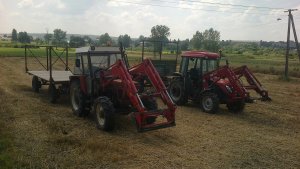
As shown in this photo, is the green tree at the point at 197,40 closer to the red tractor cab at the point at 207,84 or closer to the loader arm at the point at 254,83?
the loader arm at the point at 254,83

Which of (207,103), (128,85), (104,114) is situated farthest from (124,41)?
(128,85)

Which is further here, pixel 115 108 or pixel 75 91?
pixel 75 91

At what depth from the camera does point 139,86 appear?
906 centimetres

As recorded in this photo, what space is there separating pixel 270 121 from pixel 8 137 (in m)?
7.68

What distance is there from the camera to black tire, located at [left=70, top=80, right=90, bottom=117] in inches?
384

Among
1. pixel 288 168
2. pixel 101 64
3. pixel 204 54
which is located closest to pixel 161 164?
pixel 288 168

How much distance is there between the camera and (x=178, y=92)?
1284cm

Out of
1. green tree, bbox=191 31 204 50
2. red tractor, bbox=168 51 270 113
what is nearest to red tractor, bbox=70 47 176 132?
red tractor, bbox=168 51 270 113

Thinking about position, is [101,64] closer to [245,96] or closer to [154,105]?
[154,105]

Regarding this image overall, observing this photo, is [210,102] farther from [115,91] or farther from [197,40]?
[197,40]

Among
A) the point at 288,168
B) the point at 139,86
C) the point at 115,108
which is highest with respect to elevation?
the point at 139,86

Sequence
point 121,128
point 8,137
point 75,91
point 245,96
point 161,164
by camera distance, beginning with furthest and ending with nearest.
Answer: point 245,96
point 75,91
point 121,128
point 8,137
point 161,164

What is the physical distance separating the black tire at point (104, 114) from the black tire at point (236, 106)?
511cm

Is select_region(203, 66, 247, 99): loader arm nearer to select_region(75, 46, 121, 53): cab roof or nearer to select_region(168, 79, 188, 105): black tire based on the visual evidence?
select_region(168, 79, 188, 105): black tire
